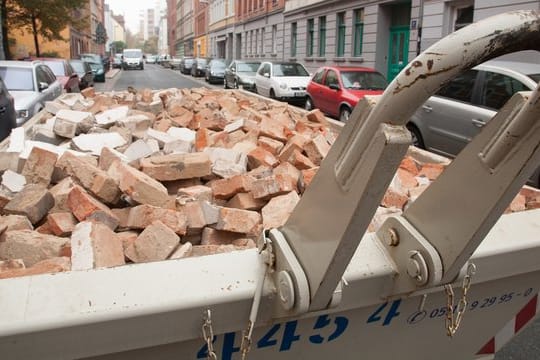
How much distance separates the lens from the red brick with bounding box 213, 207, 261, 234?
2350 millimetres

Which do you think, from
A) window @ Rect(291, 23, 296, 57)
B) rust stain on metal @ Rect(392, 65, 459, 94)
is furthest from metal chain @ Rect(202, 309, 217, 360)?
window @ Rect(291, 23, 296, 57)

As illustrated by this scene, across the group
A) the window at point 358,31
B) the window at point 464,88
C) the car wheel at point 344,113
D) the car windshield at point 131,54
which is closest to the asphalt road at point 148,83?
the window at point 358,31

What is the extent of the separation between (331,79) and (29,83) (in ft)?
24.6

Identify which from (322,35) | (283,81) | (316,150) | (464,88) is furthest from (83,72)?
(316,150)

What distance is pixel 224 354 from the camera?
4.40 ft

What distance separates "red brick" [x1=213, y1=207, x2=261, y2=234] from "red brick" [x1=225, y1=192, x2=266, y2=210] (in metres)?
0.28

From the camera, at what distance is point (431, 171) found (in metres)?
3.44

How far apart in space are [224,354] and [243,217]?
1.08 meters

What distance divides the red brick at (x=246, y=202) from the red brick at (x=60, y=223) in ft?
2.60

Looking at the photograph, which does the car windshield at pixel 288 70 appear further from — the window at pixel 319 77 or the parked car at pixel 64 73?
the parked car at pixel 64 73

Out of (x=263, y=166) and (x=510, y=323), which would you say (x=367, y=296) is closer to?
(x=510, y=323)

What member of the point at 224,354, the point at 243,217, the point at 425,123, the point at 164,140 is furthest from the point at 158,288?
the point at 425,123

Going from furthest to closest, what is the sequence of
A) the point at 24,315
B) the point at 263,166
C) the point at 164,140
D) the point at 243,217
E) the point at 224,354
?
the point at 164,140 < the point at 263,166 < the point at 243,217 < the point at 224,354 < the point at 24,315

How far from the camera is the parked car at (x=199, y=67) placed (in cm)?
4197
